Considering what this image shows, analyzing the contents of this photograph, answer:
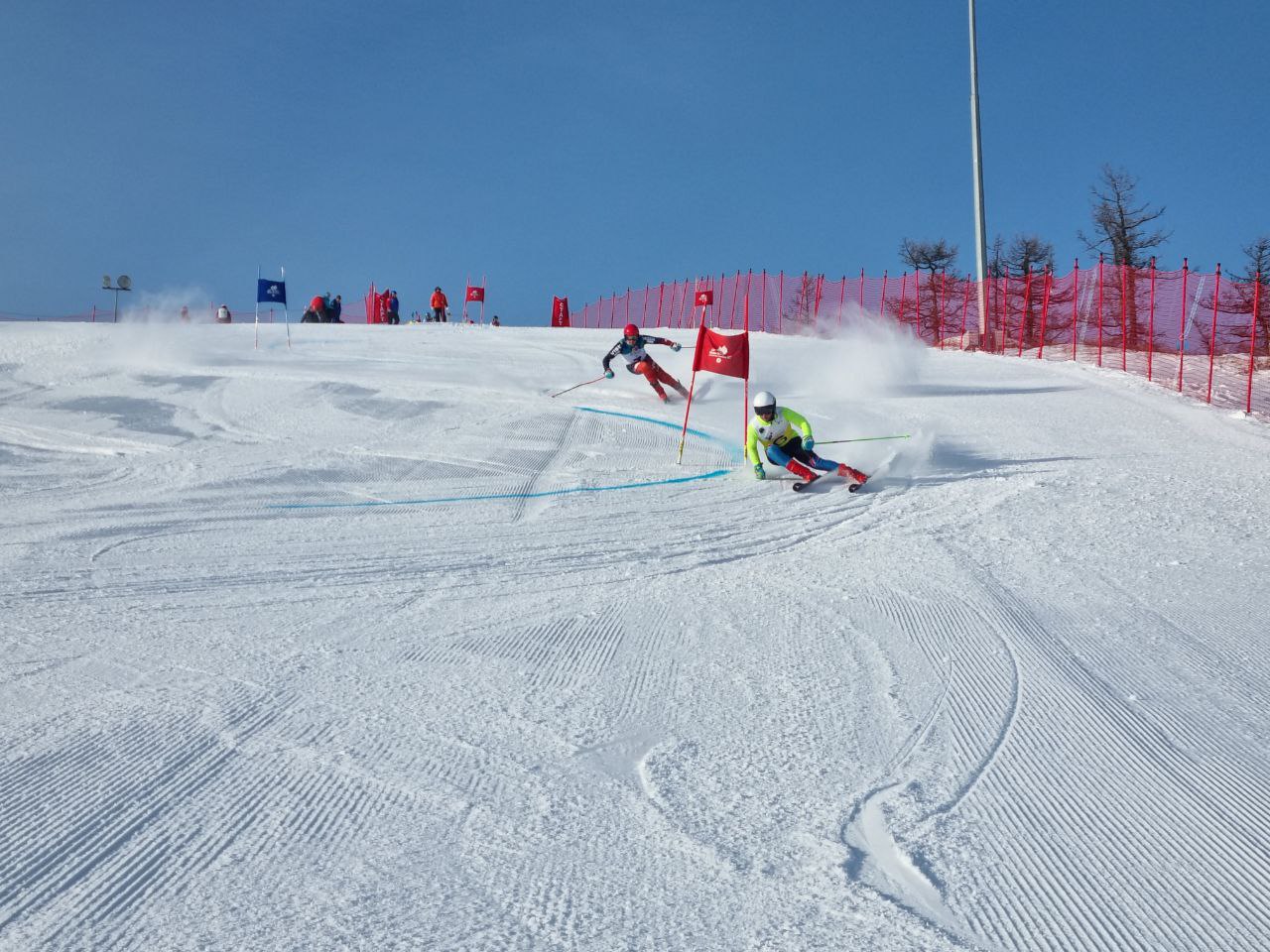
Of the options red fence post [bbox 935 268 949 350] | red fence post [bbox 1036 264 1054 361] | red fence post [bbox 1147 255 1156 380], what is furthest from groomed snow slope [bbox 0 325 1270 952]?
red fence post [bbox 935 268 949 350]

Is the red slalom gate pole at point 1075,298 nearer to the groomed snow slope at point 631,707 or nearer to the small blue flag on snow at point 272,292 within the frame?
the groomed snow slope at point 631,707

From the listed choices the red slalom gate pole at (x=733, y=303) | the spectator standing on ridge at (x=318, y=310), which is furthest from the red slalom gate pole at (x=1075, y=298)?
the spectator standing on ridge at (x=318, y=310)

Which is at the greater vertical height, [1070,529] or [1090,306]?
[1090,306]


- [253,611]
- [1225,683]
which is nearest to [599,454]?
[253,611]

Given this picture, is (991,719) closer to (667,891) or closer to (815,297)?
(667,891)

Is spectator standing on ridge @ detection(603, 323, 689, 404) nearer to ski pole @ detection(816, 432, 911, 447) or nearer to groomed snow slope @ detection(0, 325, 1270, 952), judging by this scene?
ski pole @ detection(816, 432, 911, 447)

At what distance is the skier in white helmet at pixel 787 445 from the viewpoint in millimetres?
10742

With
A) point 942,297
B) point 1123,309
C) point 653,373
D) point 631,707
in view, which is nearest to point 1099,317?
point 1123,309

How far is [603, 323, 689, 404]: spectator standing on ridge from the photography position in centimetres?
1725

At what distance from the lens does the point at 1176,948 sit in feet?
9.27

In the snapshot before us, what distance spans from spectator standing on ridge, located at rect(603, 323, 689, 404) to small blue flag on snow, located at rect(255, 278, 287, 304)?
11354 millimetres

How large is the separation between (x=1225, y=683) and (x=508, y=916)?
418 centimetres

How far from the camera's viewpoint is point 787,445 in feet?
36.0

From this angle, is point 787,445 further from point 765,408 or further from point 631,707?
point 631,707
